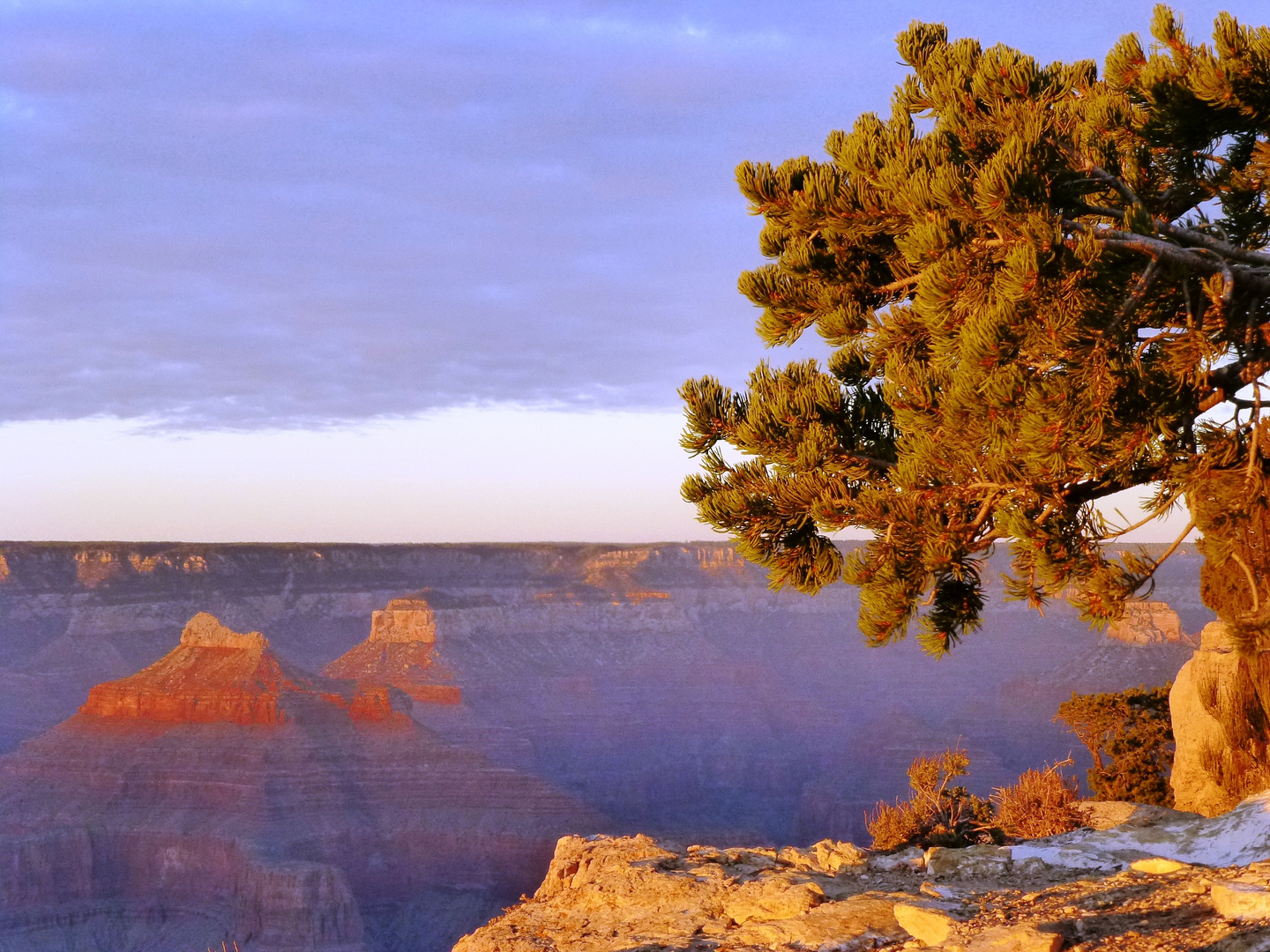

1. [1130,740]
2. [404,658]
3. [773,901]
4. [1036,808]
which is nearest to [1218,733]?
[1036,808]

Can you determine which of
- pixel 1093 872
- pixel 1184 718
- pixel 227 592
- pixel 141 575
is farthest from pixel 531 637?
pixel 1093 872

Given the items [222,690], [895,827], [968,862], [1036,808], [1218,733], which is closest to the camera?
[968,862]

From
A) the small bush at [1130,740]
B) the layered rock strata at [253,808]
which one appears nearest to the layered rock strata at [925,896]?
the small bush at [1130,740]

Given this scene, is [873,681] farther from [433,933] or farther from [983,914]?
[983,914]

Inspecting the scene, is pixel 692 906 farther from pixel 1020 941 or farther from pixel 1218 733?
pixel 1218 733

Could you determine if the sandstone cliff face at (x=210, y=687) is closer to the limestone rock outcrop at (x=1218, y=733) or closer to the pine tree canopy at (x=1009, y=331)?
the limestone rock outcrop at (x=1218, y=733)

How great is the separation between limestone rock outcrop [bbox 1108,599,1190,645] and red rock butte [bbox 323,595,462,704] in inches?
1667

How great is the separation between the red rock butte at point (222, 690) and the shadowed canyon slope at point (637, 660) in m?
5.86

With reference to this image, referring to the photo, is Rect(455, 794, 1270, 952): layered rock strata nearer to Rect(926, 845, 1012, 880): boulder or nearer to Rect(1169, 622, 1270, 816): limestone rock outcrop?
Rect(926, 845, 1012, 880): boulder

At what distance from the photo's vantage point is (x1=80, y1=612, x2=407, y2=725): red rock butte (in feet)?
189

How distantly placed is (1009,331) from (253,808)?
172 ft

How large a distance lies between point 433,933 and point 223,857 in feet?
32.5

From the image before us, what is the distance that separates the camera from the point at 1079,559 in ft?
28.1

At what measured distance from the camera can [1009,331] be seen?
23.1ft
